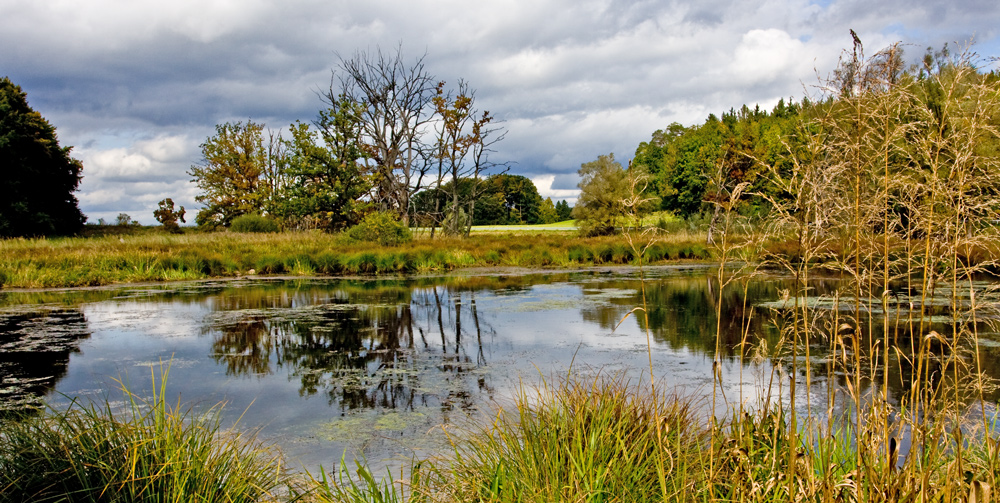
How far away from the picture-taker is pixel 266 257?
19.2 metres

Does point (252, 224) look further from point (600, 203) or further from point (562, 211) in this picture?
point (562, 211)

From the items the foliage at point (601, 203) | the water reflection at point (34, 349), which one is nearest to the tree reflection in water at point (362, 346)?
the water reflection at point (34, 349)

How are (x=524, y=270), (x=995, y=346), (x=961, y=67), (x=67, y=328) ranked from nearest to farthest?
1. (x=961, y=67)
2. (x=995, y=346)
3. (x=67, y=328)
4. (x=524, y=270)

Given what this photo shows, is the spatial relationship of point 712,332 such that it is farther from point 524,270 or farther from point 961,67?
point 524,270

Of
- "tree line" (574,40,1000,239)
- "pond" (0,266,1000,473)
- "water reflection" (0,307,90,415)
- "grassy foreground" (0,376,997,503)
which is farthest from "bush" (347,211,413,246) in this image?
"grassy foreground" (0,376,997,503)

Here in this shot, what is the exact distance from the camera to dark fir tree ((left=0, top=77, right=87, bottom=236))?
95.0 feet

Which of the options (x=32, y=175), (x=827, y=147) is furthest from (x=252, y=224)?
(x=827, y=147)

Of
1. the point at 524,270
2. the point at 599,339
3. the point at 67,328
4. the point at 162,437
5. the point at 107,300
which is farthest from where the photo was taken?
the point at 524,270

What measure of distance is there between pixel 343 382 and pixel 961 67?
5.25 m

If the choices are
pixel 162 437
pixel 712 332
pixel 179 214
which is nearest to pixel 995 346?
pixel 712 332

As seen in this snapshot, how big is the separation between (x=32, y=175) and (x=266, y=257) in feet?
70.3

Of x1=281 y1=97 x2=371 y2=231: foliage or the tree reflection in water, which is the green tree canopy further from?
the tree reflection in water

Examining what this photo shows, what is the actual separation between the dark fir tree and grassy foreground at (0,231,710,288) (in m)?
9.67

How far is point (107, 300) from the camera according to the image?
41.3 feet
